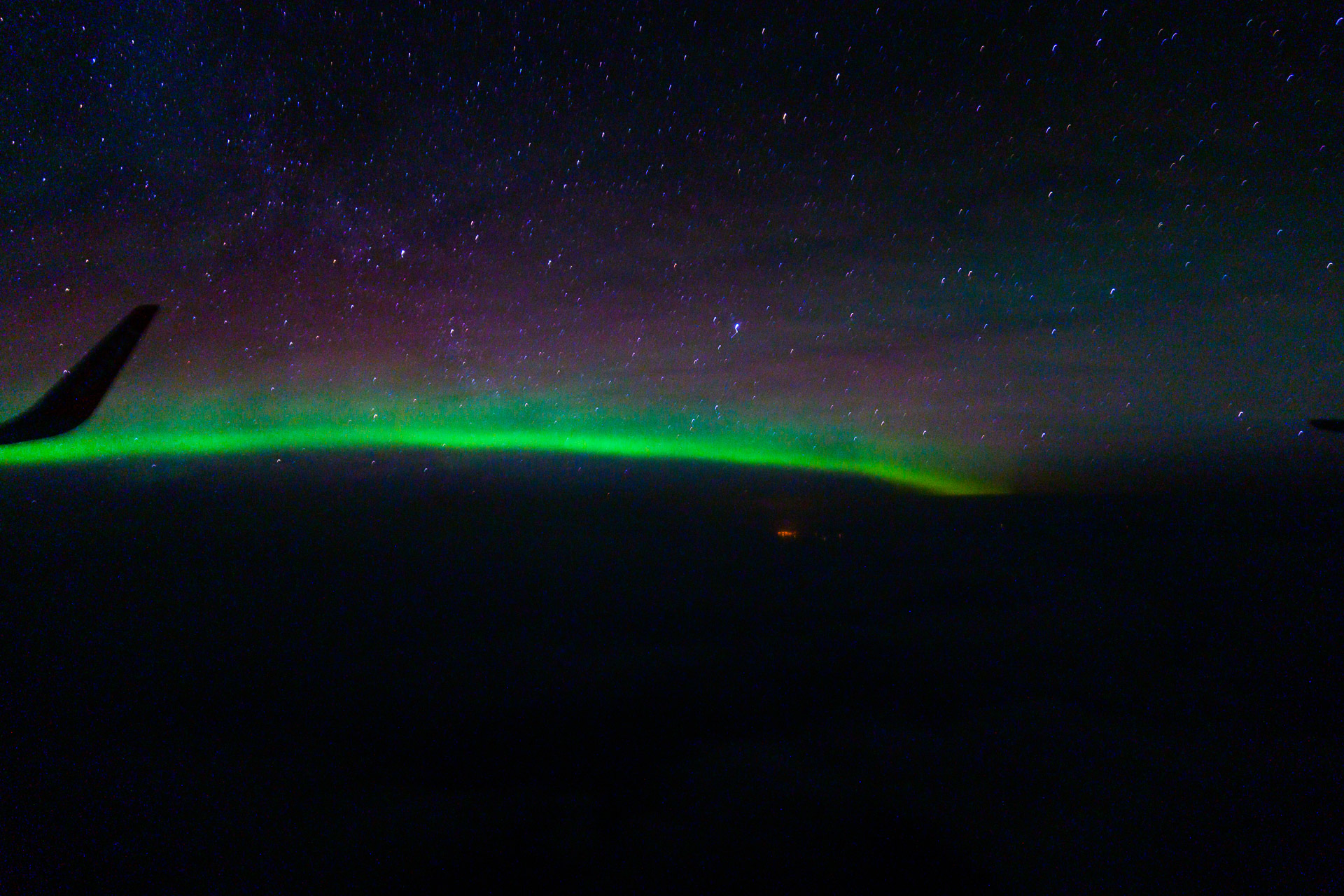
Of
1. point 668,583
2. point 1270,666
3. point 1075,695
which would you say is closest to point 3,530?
point 668,583

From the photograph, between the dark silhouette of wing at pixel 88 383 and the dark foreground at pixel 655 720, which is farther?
the dark foreground at pixel 655 720

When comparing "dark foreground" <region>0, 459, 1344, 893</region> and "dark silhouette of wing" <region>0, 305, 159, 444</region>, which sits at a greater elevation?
"dark silhouette of wing" <region>0, 305, 159, 444</region>

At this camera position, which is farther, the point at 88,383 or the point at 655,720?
the point at 655,720

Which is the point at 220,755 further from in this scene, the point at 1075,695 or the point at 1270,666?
the point at 1270,666

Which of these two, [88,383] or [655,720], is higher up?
[88,383]
